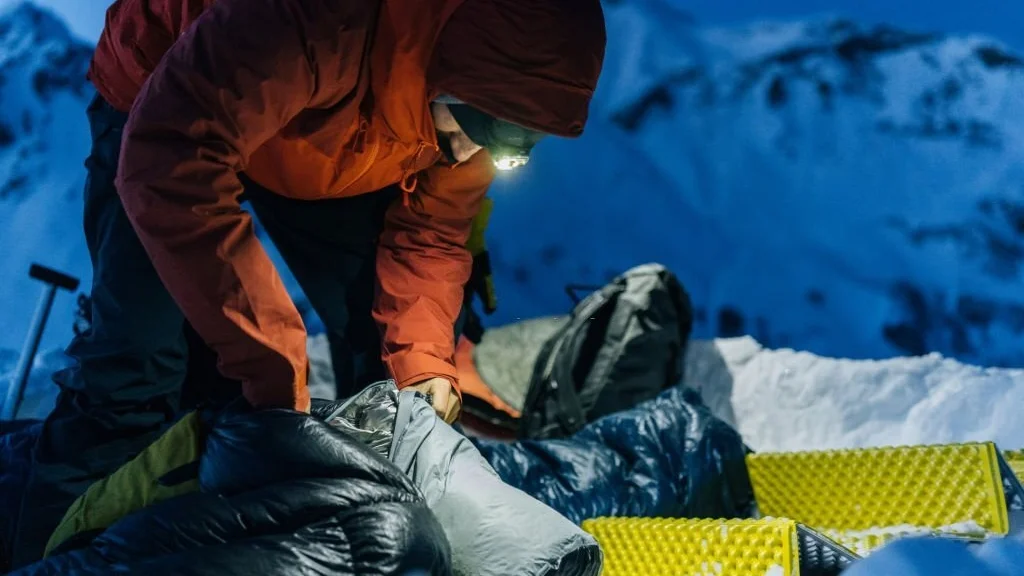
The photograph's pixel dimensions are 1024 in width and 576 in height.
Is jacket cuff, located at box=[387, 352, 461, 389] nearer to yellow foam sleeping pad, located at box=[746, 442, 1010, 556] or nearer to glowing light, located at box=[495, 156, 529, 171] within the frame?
glowing light, located at box=[495, 156, 529, 171]

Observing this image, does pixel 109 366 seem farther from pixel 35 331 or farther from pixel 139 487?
pixel 35 331

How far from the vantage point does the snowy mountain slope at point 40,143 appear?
5.96 ft

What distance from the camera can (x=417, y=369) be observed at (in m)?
1.12

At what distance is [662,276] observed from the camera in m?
1.88

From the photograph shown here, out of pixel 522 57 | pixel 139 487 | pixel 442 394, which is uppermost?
pixel 522 57

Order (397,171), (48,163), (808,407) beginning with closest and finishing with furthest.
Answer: (397,171) < (808,407) < (48,163)

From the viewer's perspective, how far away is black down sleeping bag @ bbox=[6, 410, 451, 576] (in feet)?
2.08

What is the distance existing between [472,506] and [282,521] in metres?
0.16

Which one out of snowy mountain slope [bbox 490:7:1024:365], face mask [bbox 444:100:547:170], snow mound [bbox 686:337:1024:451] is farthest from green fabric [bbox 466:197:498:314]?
snowy mountain slope [bbox 490:7:1024:365]

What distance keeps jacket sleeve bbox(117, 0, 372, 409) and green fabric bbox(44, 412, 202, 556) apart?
3.1 inches

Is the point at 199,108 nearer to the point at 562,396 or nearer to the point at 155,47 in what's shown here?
the point at 155,47

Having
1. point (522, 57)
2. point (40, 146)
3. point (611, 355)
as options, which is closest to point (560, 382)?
point (611, 355)

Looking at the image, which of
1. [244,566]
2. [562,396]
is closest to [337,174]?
[244,566]

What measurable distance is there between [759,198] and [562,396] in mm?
755
